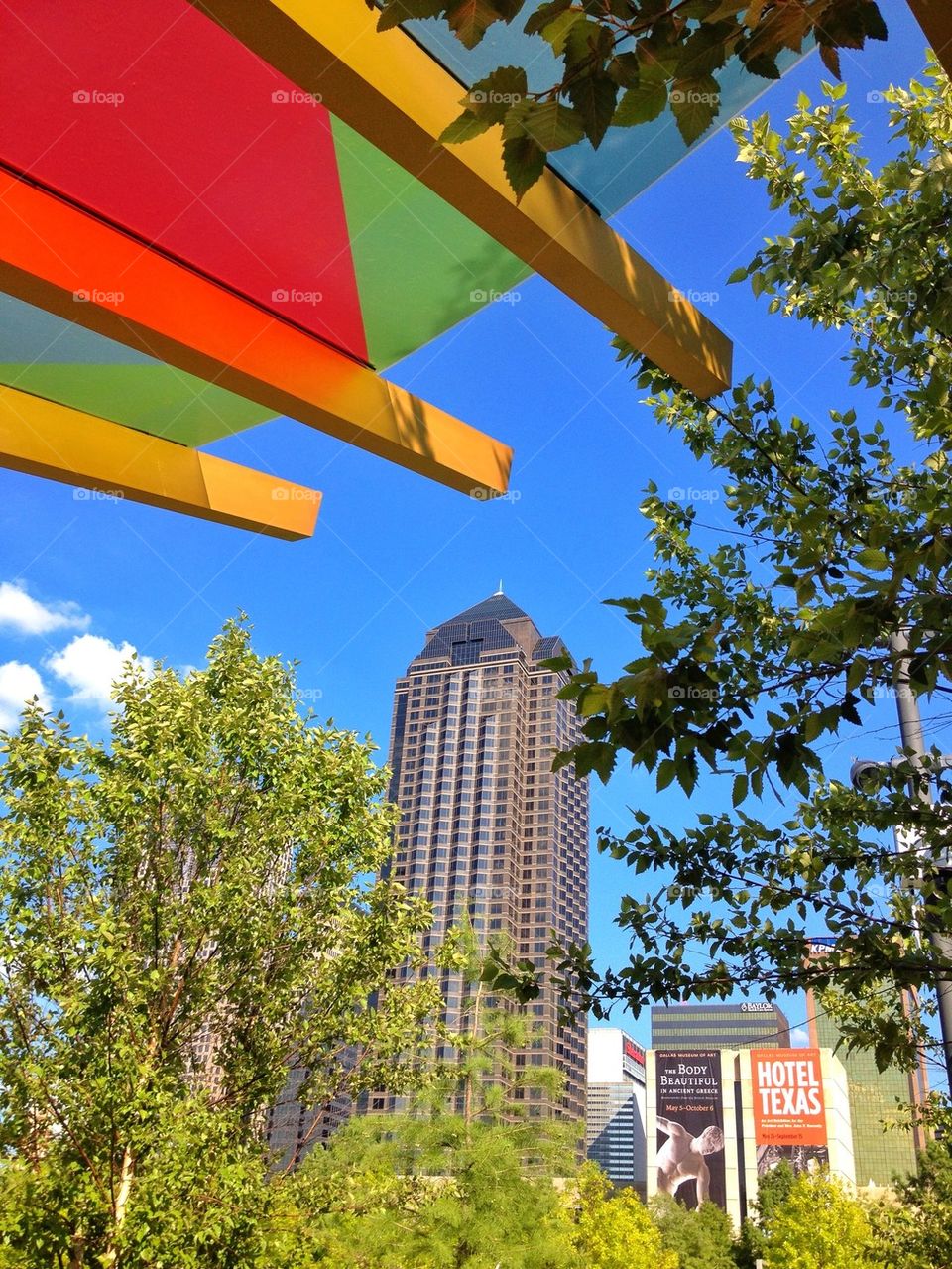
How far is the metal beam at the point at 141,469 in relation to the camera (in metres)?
6.28

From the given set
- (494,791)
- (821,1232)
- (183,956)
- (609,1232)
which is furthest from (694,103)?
(494,791)

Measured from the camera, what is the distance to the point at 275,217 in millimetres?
5059

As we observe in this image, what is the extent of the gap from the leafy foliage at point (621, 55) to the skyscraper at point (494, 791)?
10418cm

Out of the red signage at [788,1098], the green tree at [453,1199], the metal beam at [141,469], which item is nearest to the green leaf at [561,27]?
the metal beam at [141,469]

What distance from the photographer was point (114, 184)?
453 centimetres

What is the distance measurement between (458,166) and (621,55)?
196cm

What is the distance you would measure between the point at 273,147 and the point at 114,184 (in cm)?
84

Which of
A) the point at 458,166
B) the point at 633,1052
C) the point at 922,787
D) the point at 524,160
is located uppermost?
the point at 633,1052

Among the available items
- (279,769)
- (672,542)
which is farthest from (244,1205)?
(672,542)

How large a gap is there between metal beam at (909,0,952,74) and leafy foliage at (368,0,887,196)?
50 cm

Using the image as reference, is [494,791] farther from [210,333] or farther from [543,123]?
[543,123]

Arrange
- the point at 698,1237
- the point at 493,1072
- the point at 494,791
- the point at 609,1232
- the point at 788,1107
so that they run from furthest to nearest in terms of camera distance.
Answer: the point at 494,791, the point at 788,1107, the point at 698,1237, the point at 609,1232, the point at 493,1072

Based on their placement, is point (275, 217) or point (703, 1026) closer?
point (275, 217)

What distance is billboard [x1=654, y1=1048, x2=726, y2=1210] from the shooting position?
6931 centimetres
